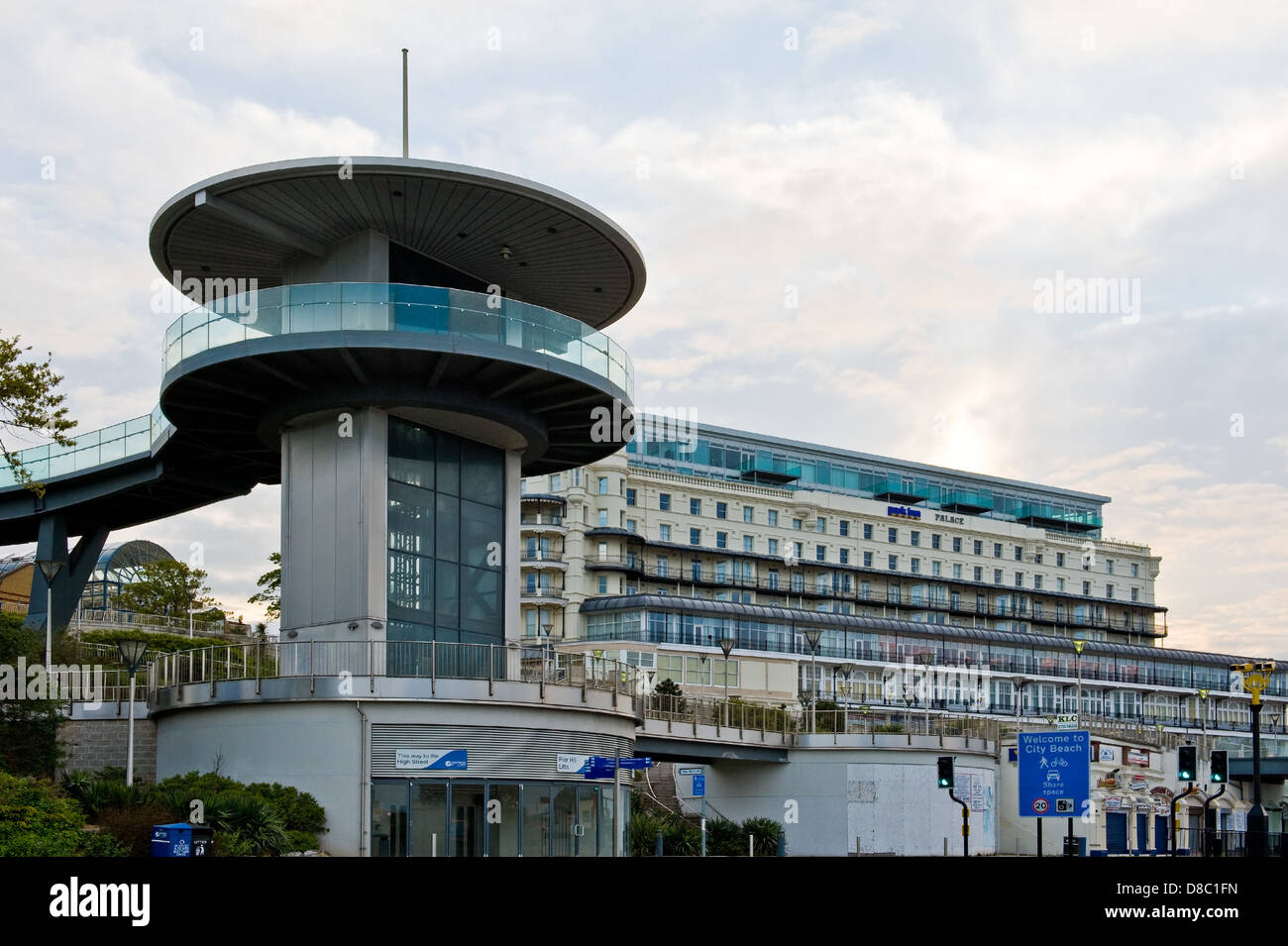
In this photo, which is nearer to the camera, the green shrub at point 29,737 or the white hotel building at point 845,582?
the green shrub at point 29,737

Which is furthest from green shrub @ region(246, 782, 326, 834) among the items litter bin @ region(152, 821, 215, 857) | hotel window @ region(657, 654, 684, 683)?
hotel window @ region(657, 654, 684, 683)

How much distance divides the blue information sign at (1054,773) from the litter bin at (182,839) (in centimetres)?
1992

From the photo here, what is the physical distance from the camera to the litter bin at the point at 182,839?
21547 millimetres

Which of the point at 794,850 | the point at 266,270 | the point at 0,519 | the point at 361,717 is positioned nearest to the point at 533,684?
the point at 361,717

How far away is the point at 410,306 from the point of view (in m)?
33.9

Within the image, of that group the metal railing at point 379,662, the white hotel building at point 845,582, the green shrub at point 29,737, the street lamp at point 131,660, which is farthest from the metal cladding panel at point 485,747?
the white hotel building at point 845,582

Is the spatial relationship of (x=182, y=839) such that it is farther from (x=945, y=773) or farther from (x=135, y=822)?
(x=945, y=773)

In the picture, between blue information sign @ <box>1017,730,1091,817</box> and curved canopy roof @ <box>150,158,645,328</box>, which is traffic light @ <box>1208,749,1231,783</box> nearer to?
blue information sign @ <box>1017,730,1091,817</box>

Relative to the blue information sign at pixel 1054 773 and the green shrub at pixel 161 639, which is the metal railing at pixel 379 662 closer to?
the blue information sign at pixel 1054 773

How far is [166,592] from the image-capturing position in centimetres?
7194

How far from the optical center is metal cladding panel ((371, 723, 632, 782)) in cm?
3222

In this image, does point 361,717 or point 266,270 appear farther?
point 266,270
